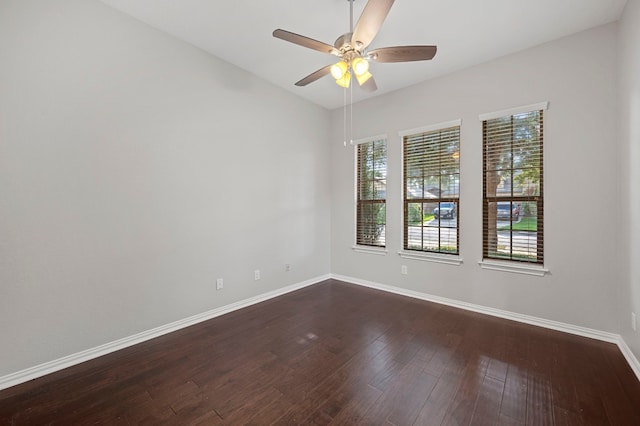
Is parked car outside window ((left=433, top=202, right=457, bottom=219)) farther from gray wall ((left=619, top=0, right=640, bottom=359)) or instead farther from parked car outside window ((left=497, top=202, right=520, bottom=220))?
gray wall ((left=619, top=0, right=640, bottom=359))

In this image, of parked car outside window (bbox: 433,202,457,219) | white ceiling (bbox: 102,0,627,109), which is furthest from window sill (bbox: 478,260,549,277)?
white ceiling (bbox: 102,0,627,109)

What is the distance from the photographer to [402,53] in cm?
206

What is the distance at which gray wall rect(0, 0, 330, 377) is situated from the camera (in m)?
1.92

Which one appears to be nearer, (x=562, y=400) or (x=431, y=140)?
(x=562, y=400)

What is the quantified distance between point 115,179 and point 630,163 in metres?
4.34

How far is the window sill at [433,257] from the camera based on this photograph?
338 cm

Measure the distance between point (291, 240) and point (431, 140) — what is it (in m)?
2.47

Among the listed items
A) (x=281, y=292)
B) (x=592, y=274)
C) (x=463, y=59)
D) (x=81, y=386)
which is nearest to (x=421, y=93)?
(x=463, y=59)

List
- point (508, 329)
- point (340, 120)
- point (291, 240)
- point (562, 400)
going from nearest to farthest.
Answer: point (562, 400)
point (508, 329)
point (291, 240)
point (340, 120)

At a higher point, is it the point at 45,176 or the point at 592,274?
the point at 45,176

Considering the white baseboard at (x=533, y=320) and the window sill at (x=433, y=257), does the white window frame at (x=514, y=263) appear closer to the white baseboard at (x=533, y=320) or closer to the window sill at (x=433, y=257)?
the window sill at (x=433, y=257)

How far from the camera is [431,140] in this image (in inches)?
143

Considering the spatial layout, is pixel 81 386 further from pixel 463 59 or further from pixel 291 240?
pixel 463 59

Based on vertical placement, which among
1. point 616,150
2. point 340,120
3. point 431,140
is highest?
point 340,120
